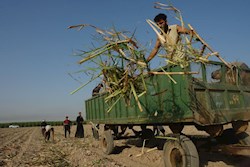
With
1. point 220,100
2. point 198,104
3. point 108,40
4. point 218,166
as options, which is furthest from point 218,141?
point 108,40

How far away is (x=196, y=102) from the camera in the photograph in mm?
5301

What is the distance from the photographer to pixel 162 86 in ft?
20.2

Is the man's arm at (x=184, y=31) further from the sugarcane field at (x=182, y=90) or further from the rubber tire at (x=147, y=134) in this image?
the rubber tire at (x=147, y=134)

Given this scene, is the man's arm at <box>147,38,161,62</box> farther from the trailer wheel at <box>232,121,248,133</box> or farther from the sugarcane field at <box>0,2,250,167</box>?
the trailer wheel at <box>232,121,248,133</box>

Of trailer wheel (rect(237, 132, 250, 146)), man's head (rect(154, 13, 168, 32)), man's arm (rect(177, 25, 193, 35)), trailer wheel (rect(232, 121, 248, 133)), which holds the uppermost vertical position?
man's head (rect(154, 13, 168, 32))

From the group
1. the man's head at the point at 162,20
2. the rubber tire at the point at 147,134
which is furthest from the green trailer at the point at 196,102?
the rubber tire at the point at 147,134

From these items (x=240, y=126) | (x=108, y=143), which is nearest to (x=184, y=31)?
(x=240, y=126)

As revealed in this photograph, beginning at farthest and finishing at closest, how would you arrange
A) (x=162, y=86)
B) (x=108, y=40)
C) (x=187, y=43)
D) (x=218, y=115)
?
(x=162, y=86), (x=218, y=115), (x=108, y=40), (x=187, y=43)

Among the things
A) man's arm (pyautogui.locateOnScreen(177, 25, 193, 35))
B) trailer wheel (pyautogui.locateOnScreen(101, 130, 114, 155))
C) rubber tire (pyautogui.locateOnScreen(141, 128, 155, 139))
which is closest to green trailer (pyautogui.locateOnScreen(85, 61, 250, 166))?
man's arm (pyautogui.locateOnScreen(177, 25, 193, 35))

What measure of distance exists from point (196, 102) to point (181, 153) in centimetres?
101

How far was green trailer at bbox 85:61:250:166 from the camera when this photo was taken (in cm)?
528

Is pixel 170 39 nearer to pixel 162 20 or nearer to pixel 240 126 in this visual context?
pixel 162 20

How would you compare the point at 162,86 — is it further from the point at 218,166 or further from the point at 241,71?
the point at 218,166

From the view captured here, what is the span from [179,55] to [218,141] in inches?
105
